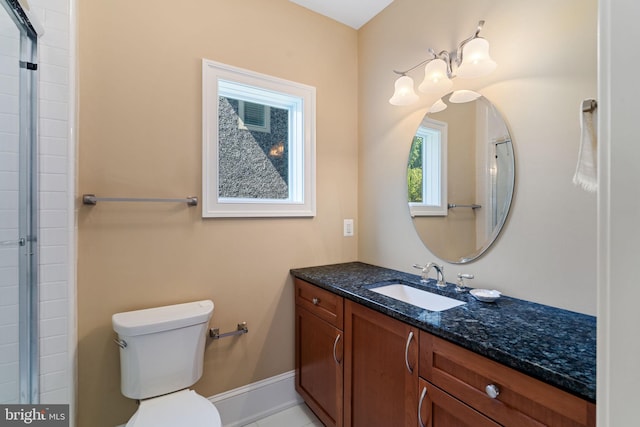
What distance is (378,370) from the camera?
4.24 ft

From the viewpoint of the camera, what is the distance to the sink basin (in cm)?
146

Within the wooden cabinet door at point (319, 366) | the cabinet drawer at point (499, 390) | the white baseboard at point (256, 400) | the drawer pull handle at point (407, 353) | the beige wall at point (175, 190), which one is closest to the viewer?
the cabinet drawer at point (499, 390)

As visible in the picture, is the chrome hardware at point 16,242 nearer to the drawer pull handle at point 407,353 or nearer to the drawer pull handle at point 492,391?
the drawer pull handle at point 407,353

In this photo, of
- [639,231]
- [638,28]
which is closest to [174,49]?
[638,28]

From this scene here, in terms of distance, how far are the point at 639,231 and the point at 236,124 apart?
75.0 inches

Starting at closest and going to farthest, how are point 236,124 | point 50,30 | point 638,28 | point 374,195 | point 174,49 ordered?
point 638,28, point 50,30, point 174,49, point 236,124, point 374,195

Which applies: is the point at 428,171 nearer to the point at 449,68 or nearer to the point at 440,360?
the point at 449,68

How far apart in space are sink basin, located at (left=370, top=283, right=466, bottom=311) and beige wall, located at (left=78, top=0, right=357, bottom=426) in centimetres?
61

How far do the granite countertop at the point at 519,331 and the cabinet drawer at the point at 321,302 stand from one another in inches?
3.3

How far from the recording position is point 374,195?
2146 mm

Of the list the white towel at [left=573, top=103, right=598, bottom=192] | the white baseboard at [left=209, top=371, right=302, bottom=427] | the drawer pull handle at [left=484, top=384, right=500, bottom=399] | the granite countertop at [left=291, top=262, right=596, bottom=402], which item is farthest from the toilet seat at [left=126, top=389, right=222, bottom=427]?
the white towel at [left=573, top=103, right=598, bottom=192]

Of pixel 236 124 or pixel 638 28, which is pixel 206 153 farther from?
pixel 638 28

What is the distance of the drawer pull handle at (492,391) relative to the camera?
0.84m

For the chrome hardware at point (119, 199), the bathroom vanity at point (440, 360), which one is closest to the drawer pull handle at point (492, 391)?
the bathroom vanity at point (440, 360)
